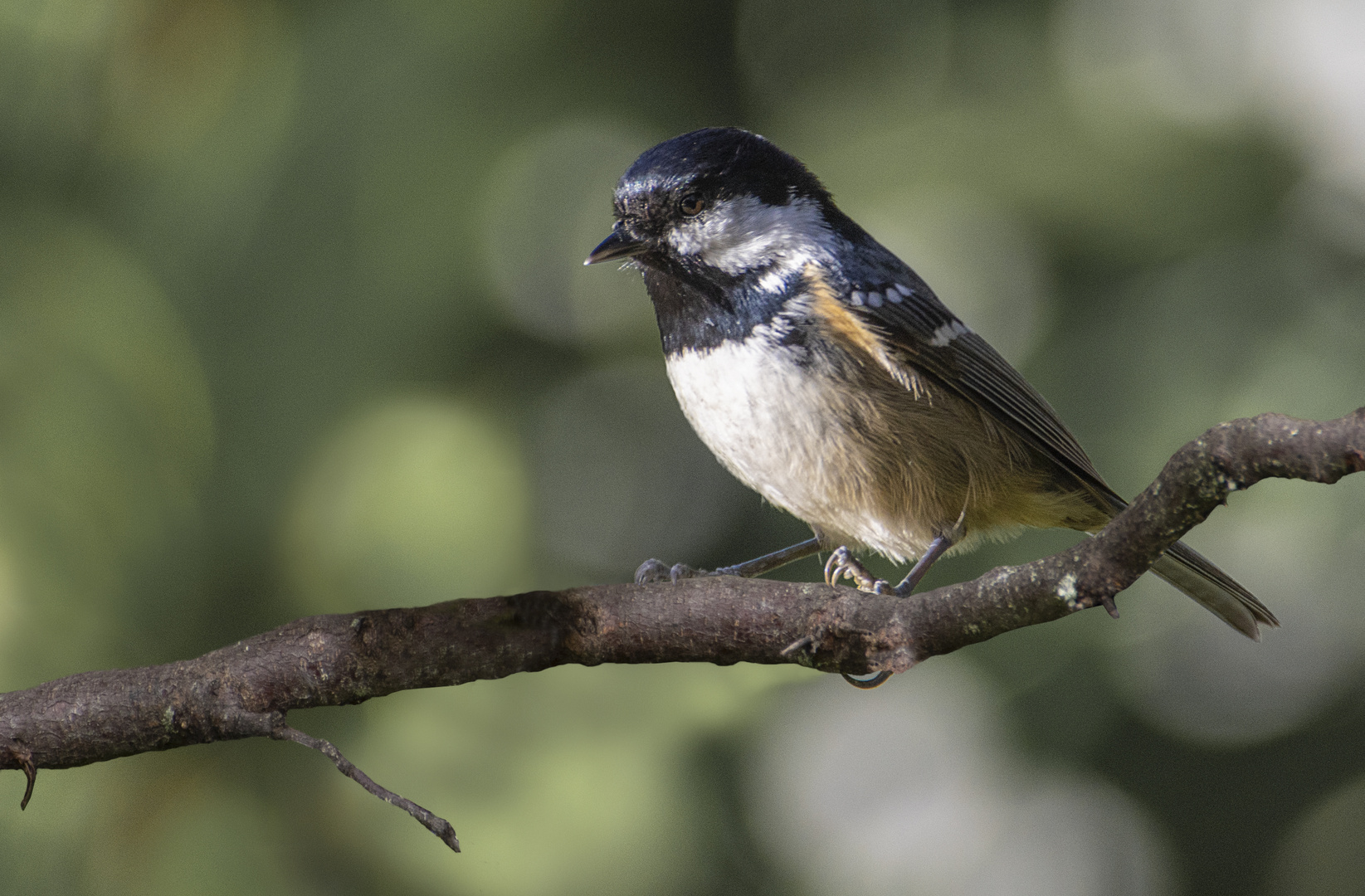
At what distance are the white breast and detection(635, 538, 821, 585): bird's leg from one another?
132mm

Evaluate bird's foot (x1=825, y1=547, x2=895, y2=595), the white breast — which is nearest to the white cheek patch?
the white breast

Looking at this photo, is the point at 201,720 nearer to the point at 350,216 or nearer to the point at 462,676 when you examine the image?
the point at 462,676

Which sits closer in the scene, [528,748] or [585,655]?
[585,655]

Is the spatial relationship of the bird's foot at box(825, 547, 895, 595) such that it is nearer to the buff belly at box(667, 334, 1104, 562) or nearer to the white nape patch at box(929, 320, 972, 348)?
the buff belly at box(667, 334, 1104, 562)

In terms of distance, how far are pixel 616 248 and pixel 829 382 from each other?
35cm

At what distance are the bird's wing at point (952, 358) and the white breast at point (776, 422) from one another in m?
0.15

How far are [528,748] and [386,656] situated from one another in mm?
993

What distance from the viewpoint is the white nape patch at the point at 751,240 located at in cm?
162

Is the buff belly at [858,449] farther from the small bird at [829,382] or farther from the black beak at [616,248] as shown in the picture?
the black beak at [616,248]

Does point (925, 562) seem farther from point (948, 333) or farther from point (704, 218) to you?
point (704, 218)

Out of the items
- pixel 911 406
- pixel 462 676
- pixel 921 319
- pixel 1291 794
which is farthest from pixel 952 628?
pixel 1291 794

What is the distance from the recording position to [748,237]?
5.45 ft

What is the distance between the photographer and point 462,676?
125 cm

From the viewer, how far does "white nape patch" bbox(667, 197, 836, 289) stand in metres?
1.62
